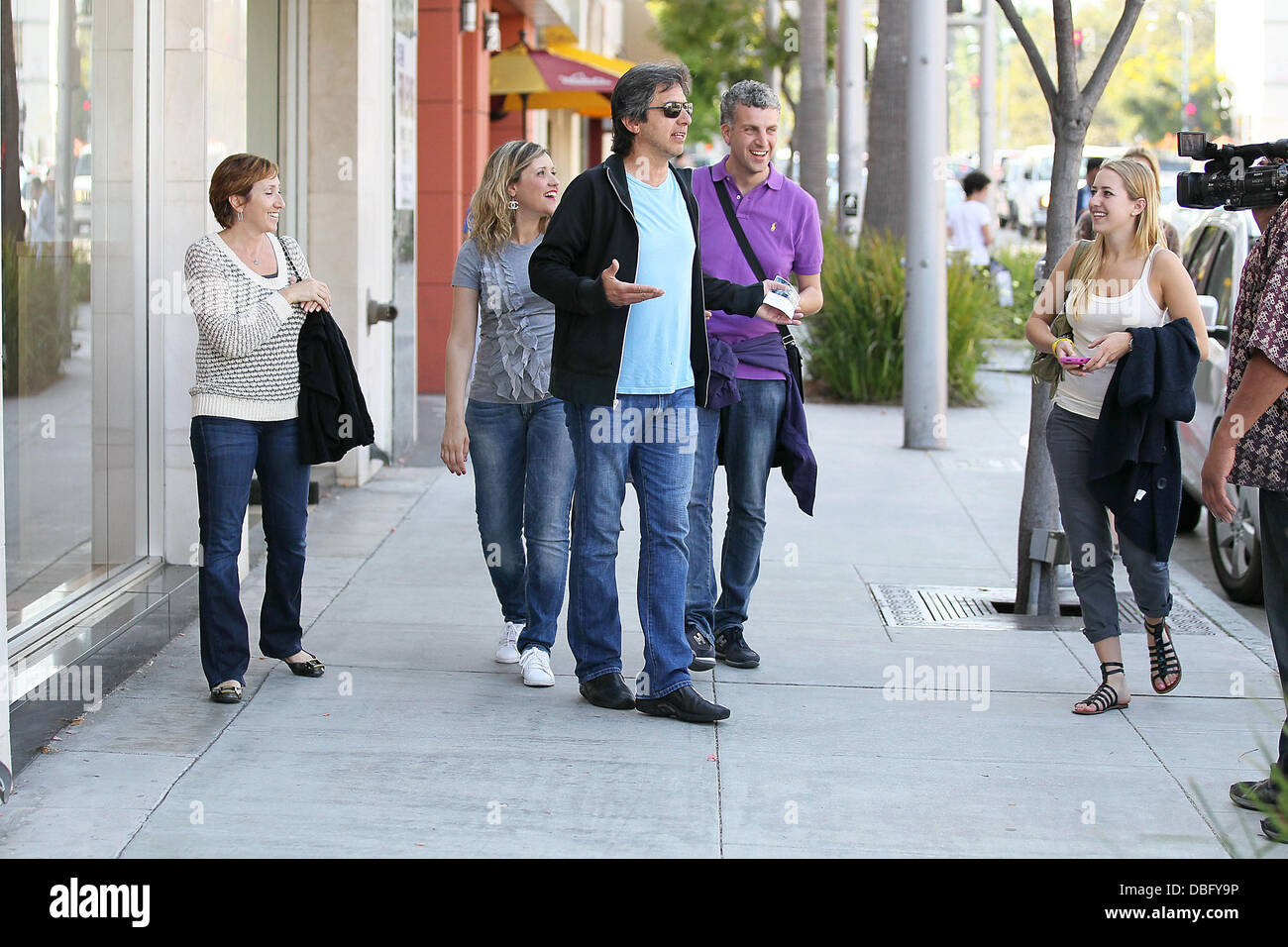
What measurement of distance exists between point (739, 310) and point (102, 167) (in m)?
2.61

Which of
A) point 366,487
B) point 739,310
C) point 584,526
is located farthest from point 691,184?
point 366,487

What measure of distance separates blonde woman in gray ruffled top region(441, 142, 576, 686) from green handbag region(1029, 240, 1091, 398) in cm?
178

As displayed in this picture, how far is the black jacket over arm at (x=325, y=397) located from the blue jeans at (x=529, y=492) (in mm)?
461

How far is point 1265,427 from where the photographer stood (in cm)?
449

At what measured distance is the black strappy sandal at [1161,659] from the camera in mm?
5762

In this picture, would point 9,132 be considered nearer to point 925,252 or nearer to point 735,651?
point 735,651

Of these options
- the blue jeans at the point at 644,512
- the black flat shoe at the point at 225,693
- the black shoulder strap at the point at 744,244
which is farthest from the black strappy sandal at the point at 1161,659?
the black flat shoe at the point at 225,693

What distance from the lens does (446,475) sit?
10.4 metres

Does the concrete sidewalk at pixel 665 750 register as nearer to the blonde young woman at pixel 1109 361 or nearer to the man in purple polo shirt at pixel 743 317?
the blonde young woman at pixel 1109 361

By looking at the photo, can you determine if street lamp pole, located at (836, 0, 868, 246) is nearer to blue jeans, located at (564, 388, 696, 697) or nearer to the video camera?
the video camera

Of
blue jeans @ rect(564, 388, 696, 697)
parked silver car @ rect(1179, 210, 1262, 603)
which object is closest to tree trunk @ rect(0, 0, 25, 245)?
blue jeans @ rect(564, 388, 696, 697)

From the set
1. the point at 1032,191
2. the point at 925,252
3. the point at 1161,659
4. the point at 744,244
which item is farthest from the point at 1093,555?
the point at 1032,191

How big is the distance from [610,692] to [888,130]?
11.8 metres

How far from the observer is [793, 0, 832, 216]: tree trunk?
2136 centimetres
